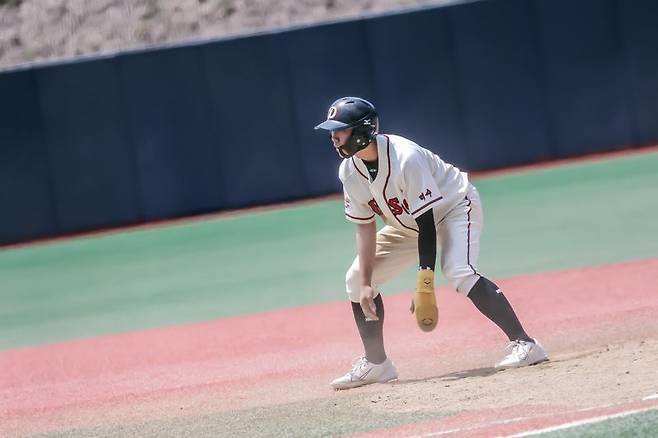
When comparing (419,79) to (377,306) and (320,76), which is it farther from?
(377,306)

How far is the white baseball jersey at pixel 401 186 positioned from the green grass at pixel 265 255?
3.72 m

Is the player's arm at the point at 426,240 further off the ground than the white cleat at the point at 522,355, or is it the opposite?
the player's arm at the point at 426,240

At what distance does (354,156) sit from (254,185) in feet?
36.1

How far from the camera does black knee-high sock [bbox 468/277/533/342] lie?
21.7 feet

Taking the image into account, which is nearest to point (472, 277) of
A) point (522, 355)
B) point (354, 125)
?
point (522, 355)

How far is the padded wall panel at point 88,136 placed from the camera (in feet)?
57.2

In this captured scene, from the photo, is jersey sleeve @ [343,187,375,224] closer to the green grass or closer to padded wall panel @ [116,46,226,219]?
the green grass

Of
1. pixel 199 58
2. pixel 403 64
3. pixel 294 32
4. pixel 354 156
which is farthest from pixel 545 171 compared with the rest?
pixel 354 156

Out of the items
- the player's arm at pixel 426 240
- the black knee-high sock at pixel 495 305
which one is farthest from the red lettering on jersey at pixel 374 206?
the black knee-high sock at pixel 495 305

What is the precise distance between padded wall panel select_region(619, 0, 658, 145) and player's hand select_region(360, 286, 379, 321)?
39.5ft

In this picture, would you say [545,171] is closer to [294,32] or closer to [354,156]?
[294,32]

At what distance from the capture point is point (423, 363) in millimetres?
7656

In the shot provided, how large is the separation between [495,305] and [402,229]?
75 centimetres

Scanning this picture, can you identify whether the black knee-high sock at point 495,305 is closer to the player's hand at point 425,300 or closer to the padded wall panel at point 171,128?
the player's hand at point 425,300
